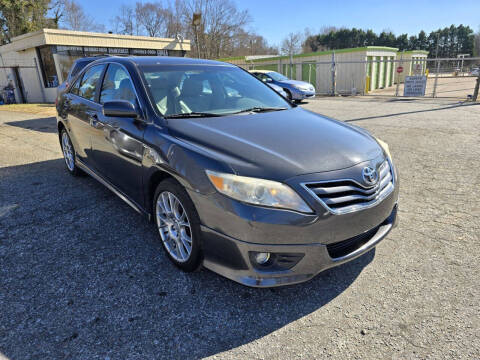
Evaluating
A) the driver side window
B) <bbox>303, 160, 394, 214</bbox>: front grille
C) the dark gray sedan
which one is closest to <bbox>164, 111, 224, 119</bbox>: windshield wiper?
the dark gray sedan

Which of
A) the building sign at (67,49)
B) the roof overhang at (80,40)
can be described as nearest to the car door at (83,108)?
the roof overhang at (80,40)

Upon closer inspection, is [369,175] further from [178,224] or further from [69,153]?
[69,153]

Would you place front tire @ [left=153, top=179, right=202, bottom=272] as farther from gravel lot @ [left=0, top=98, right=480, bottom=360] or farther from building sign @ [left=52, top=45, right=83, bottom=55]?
building sign @ [left=52, top=45, right=83, bottom=55]

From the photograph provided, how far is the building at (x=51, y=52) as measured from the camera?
17766mm

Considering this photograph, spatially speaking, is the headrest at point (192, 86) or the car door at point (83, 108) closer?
the headrest at point (192, 86)

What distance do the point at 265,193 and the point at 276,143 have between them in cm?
55

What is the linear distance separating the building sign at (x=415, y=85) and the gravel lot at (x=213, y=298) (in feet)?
47.7

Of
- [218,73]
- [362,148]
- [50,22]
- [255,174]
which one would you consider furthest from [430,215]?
[50,22]

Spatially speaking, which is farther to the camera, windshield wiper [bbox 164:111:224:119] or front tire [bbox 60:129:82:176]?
front tire [bbox 60:129:82:176]

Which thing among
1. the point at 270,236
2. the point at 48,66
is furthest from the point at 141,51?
the point at 270,236

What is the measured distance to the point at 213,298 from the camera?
2355 millimetres

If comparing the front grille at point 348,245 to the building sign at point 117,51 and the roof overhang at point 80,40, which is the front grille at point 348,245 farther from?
the building sign at point 117,51

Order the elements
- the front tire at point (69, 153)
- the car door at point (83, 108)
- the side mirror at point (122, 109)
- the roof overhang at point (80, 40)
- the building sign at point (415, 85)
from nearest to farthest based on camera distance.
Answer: the side mirror at point (122, 109)
the car door at point (83, 108)
the front tire at point (69, 153)
the building sign at point (415, 85)
the roof overhang at point (80, 40)

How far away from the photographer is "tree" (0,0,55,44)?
94.5ft
